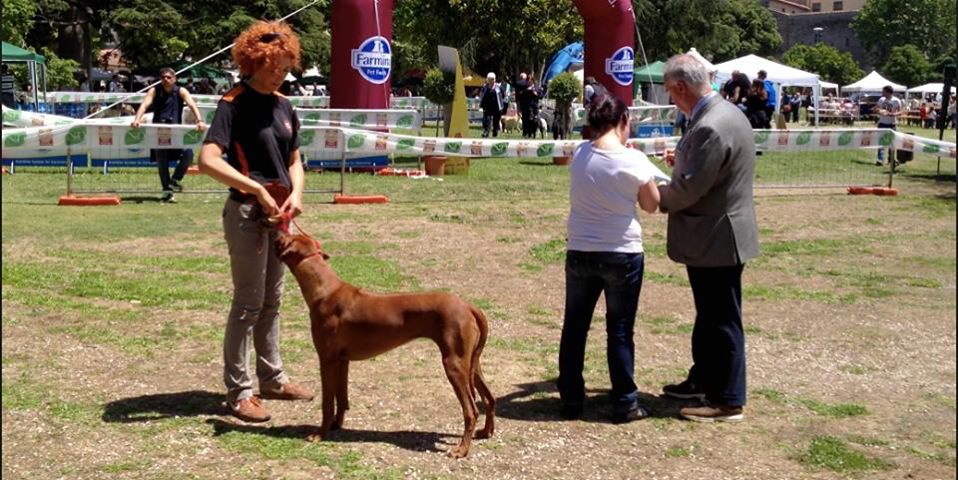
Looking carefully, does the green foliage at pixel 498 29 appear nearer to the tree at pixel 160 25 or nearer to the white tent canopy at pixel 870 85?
the tree at pixel 160 25

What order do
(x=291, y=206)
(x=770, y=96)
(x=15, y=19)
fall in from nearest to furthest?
1. (x=291, y=206)
2. (x=770, y=96)
3. (x=15, y=19)

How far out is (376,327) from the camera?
16.4ft

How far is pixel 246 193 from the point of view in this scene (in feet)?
16.8

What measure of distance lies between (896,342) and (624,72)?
13884 millimetres

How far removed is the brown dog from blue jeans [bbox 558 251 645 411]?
0.61 metres

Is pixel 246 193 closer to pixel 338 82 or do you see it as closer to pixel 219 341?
pixel 219 341

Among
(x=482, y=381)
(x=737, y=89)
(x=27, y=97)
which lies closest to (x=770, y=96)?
(x=737, y=89)

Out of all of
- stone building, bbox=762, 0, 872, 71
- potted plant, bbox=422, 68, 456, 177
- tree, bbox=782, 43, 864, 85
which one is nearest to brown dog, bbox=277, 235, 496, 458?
potted plant, bbox=422, 68, 456, 177

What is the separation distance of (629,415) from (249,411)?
6.48ft

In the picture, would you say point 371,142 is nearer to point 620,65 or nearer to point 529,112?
point 620,65

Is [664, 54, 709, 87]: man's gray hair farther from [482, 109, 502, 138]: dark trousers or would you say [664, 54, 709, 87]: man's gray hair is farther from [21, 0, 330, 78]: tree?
[21, 0, 330, 78]: tree

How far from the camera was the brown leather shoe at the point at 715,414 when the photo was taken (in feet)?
18.6

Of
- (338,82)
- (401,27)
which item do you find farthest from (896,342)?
(401,27)

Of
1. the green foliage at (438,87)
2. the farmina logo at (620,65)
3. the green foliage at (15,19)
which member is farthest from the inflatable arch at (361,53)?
the green foliage at (15,19)
